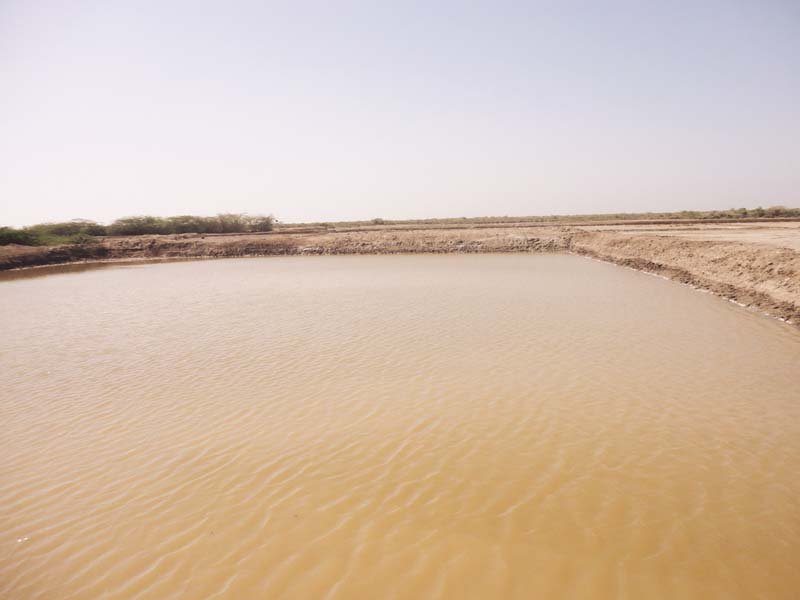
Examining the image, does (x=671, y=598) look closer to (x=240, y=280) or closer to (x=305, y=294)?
(x=305, y=294)

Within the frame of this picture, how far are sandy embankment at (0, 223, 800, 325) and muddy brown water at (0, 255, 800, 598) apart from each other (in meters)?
3.34

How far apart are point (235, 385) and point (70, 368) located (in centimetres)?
440

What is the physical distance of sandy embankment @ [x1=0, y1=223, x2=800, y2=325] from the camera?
13820mm

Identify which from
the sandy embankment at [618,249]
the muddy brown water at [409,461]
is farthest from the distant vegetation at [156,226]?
the muddy brown water at [409,461]

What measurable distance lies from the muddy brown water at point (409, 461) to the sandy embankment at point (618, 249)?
3342mm

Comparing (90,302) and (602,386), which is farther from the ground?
(90,302)

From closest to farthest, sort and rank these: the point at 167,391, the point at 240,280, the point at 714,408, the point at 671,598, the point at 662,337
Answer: the point at 671,598 → the point at 714,408 → the point at 167,391 → the point at 662,337 → the point at 240,280

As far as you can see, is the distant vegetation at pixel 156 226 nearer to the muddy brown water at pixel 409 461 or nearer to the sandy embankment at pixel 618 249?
the sandy embankment at pixel 618 249

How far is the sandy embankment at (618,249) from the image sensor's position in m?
13.8

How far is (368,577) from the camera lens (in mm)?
3580

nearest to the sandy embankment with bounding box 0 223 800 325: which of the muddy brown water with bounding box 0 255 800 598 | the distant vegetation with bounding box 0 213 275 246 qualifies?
the muddy brown water with bounding box 0 255 800 598

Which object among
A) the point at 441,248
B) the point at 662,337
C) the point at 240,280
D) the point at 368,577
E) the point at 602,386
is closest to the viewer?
the point at 368,577

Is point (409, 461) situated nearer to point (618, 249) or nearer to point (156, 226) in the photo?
point (618, 249)

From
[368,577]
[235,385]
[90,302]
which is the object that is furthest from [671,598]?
[90,302]
